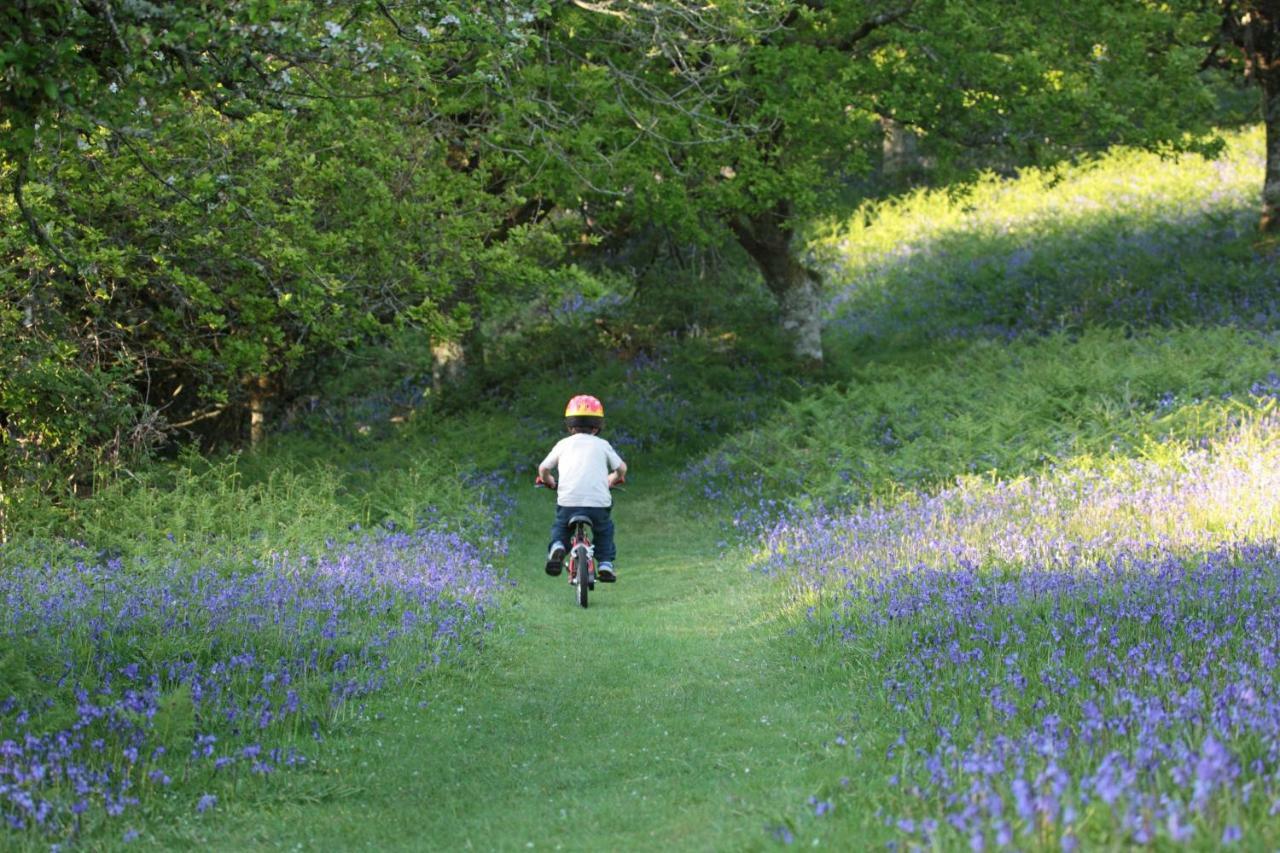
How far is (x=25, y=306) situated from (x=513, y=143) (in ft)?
26.3

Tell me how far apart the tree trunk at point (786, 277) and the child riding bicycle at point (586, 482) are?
10.6 metres

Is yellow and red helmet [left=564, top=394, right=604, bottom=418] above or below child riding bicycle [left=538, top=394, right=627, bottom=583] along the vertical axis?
above

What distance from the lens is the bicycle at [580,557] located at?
12202 mm

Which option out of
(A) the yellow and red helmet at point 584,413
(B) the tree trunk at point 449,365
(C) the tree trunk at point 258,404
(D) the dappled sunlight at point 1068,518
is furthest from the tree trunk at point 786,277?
(A) the yellow and red helmet at point 584,413

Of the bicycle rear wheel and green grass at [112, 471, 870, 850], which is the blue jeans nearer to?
the bicycle rear wheel

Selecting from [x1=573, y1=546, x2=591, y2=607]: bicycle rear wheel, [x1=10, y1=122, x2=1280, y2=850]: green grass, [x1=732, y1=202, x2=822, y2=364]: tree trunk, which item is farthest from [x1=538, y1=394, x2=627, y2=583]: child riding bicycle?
[x1=732, y1=202, x2=822, y2=364]: tree trunk

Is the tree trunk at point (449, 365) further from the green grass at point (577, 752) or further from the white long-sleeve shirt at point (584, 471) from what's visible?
the green grass at point (577, 752)

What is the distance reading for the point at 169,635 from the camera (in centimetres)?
793

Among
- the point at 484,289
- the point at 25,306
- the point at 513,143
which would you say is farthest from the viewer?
the point at 513,143

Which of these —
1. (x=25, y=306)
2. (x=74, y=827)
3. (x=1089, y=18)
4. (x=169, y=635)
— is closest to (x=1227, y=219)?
(x=1089, y=18)

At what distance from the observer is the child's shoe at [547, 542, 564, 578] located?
40.4 feet

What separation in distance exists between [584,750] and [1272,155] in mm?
21261

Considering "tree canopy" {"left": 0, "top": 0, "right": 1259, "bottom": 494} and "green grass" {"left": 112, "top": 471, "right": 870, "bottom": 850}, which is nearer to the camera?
"green grass" {"left": 112, "top": 471, "right": 870, "bottom": 850}

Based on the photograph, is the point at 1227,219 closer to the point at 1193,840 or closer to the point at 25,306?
the point at 25,306
